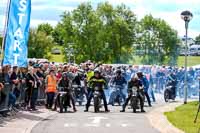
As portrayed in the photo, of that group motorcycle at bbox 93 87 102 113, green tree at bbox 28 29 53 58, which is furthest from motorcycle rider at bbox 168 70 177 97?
green tree at bbox 28 29 53 58

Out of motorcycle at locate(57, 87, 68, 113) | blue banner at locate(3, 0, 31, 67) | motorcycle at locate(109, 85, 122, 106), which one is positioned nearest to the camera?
blue banner at locate(3, 0, 31, 67)

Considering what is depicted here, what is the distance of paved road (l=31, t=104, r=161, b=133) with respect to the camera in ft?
62.0

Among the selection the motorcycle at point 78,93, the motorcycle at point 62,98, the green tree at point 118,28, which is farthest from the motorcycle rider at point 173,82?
the green tree at point 118,28

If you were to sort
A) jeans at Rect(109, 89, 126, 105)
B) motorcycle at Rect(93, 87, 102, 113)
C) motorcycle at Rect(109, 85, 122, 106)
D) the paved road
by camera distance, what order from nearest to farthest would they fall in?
the paved road, motorcycle at Rect(93, 87, 102, 113), motorcycle at Rect(109, 85, 122, 106), jeans at Rect(109, 89, 126, 105)

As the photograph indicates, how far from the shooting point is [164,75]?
43.4 meters

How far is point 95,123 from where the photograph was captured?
69.4 ft

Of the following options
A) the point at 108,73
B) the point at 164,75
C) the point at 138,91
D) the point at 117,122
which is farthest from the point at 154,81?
the point at 117,122

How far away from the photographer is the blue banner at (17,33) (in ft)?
69.2

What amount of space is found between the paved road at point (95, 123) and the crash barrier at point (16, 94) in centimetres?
154

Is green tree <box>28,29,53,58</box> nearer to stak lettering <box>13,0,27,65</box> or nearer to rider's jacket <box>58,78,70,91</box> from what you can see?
rider's jacket <box>58,78,70,91</box>

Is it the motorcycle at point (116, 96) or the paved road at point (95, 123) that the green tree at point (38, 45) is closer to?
the motorcycle at point (116, 96)

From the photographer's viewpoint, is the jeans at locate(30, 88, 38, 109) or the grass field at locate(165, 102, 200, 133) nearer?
the grass field at locate(165, 102, 200, 133)

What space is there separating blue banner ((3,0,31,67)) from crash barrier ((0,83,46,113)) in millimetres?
1011

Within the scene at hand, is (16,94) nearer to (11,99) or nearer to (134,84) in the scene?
(11,99)
